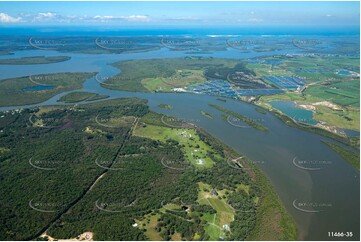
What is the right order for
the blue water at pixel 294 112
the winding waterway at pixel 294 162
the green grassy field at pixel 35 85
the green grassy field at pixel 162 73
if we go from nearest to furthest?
the winding waterway at pixel 294 162 → the blue water at pixel 294 112 → the green grassy field at pixel 35 85 → the green grassy field at pixel 162 73

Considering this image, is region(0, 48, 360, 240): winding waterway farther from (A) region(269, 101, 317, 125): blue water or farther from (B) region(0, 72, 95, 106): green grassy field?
(A) region(269, 101, 317, 125): blue water

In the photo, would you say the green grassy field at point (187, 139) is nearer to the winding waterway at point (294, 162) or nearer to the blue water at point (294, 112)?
the winding waterway at point (294, 162)

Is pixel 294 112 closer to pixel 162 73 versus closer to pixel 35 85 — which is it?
pixel 162 73

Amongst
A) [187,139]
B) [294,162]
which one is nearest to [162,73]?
[187,139]

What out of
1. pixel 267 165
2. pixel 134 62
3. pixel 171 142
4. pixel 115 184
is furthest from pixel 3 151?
pixel 134 62

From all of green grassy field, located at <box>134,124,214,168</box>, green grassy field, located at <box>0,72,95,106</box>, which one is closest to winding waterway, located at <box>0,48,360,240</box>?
green grassy field, located at <box>0,72,95,106</box>

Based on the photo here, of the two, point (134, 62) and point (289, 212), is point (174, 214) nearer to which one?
point (289, 212)

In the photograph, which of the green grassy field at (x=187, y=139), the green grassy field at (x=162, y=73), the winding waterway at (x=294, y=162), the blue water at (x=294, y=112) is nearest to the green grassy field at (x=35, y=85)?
the winding waterway at (x=294, y=162)

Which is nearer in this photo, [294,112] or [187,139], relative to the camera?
[187,139]
